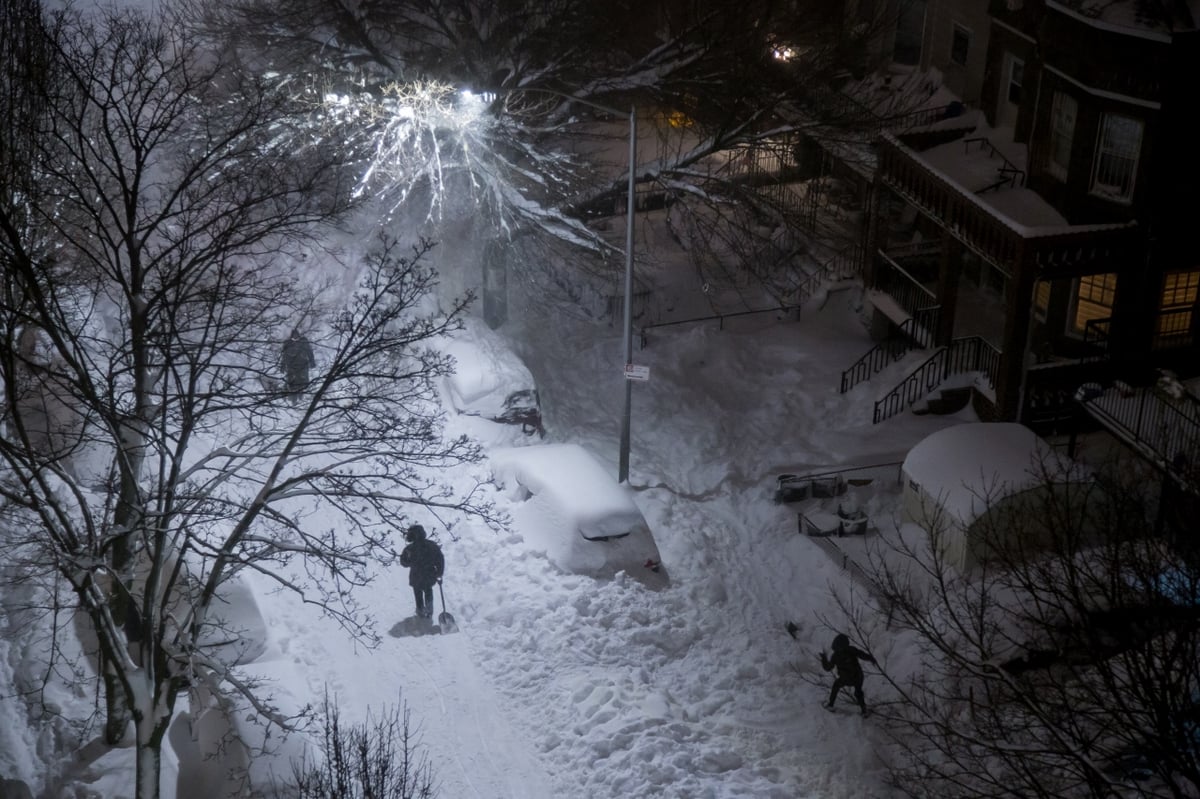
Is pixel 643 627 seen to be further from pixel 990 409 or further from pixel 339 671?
pixel 990 409

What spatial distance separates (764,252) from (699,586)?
39.5 feet

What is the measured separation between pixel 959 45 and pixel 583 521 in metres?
17.8

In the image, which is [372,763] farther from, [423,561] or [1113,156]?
[1113,156]

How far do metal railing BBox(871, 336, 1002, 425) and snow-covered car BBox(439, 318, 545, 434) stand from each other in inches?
255

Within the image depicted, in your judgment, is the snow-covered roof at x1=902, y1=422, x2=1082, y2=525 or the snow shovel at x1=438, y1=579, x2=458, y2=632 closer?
the snow shovel at x1=438, y1=579, x2=458, y2=632

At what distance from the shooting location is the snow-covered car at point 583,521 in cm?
1811

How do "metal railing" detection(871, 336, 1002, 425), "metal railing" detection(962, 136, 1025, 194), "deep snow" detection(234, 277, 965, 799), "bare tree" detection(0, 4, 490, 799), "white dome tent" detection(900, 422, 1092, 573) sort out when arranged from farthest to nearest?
"metal railing" detection(871, 336, 1002, 425) < "metal railing" detection(962, 136, 1025, 194) < "white dome tent" detection(900, 422, 1092, 573) < "deep snow" detection(234, 277, 965, 799) < "bare tree" detection(0, 4, 490, 799)

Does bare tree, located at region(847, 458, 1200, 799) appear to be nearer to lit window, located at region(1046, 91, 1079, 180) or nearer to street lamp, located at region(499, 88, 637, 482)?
street lamp, located at region(499, 88, 637, 482)

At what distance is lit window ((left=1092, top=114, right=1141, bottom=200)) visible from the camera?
2058 centimetres

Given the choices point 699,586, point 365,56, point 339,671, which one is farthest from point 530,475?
point 365,56

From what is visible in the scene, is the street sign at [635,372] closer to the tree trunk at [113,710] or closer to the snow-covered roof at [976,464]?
the snow-covered roof at [976,464]

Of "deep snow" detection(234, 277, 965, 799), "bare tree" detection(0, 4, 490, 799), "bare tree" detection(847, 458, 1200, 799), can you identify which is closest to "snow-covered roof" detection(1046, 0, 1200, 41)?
"deep snow" detection(234, 277, 965, 799)

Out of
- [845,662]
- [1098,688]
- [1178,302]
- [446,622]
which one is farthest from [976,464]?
[446,622]

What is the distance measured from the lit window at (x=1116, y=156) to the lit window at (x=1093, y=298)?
5.78 feet
